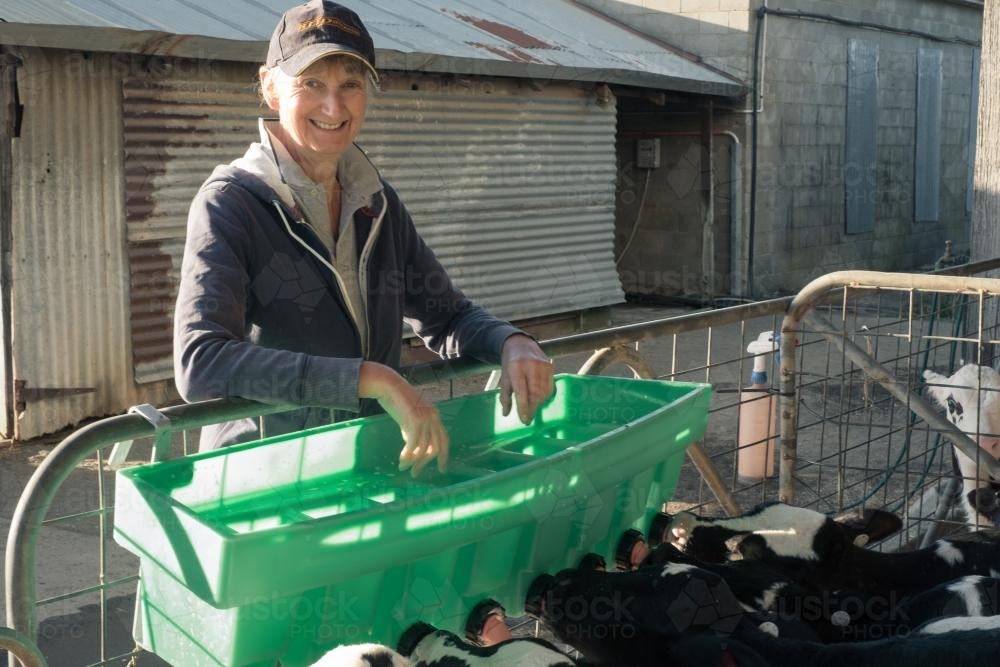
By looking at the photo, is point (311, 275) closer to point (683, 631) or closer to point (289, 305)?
point (289, 305)

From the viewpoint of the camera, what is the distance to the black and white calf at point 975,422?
3.94 metres

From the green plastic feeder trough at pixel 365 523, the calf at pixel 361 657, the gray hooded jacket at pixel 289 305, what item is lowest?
the calf at pixel 361 657

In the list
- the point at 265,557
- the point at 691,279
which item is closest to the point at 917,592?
the point at 265,557

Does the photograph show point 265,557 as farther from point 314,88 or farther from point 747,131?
point 747,131

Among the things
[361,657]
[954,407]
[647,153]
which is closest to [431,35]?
[647,153]

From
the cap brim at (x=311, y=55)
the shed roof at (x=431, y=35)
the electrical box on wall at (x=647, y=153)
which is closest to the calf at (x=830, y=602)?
the cap brim at (x=311, y=55)

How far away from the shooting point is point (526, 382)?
8.17 feet

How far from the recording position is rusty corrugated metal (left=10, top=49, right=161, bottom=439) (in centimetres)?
711

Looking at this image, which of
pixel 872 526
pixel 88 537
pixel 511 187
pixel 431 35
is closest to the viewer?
pixel 872 526

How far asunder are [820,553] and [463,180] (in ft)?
26.8

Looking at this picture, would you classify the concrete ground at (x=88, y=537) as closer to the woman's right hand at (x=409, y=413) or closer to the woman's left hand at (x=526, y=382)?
the woman's right hand at (x=409, y=413)

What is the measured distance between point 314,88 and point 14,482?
188 inches

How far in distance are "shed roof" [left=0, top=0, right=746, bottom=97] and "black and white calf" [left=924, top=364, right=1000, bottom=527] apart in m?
4.83

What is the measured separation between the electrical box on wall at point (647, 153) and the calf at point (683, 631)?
468 inches
